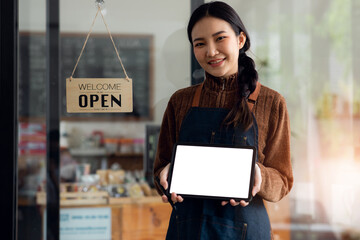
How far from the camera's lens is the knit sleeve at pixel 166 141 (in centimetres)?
163

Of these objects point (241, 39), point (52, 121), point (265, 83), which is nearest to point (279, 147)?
point (241, 39)

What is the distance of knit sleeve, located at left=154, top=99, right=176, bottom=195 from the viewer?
1626 mm

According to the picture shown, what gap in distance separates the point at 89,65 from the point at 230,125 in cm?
103

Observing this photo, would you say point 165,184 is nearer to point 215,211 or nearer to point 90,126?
point 215,211

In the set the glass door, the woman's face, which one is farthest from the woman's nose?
the glass door

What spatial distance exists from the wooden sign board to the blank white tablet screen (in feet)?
2.19

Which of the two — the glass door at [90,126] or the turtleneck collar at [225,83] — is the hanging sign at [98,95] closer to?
the glass door at [90,126]

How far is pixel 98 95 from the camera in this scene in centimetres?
198

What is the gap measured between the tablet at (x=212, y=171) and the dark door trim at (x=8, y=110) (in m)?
1.29

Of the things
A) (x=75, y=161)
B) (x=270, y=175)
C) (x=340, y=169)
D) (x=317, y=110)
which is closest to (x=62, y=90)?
(x=75, y=161)

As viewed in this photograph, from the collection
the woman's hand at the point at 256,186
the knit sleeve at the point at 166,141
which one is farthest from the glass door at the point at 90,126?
the woman's hand at the point at 256,186

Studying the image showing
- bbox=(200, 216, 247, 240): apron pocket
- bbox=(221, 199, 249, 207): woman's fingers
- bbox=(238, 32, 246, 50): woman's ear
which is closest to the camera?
bbox=(221, 199, 249, 207): woman's fingers

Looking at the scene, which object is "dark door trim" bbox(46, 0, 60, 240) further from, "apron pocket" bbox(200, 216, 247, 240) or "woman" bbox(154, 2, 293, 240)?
"apron pocket" bbox(200, 216, 247, 240)

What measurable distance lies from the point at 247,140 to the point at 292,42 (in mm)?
1345
